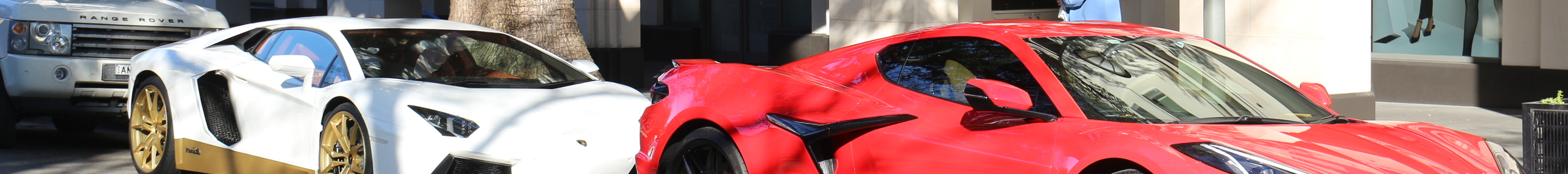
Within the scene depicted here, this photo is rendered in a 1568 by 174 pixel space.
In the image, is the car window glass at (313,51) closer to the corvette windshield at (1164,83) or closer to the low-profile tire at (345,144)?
the low-profile tire at (345,144)

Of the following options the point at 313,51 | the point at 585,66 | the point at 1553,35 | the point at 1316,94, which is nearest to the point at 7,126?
the point at 313,51

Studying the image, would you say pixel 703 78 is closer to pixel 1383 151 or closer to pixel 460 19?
pixel 1383 151

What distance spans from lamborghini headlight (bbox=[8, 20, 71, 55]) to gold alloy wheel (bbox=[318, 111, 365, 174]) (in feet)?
11.8

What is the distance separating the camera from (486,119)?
227 inches

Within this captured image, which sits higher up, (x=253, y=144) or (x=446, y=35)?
(x=446, y=35)

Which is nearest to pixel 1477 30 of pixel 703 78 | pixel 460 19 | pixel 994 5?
pixel 994 5

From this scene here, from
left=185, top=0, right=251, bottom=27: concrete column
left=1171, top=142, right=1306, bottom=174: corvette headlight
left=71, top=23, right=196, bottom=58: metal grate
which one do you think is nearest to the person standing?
left=71, top=23, right=196, bottom=58: metal grate

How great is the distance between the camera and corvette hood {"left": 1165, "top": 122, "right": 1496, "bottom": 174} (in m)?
3.45

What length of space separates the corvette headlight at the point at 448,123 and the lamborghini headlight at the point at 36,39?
4.21 metres

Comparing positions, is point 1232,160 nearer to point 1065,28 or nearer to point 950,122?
point 950,122

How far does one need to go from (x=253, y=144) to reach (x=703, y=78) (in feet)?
8.30

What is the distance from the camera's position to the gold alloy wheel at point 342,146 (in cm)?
600

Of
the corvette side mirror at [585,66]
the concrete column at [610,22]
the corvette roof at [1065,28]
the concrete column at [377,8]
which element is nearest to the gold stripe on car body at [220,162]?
the corvette side mirror at [585,66]

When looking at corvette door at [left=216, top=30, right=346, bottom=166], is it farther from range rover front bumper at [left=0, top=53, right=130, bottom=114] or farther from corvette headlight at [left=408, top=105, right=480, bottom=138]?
range rover front bumper at [left=0, top=53, right=130, bottom=114]
